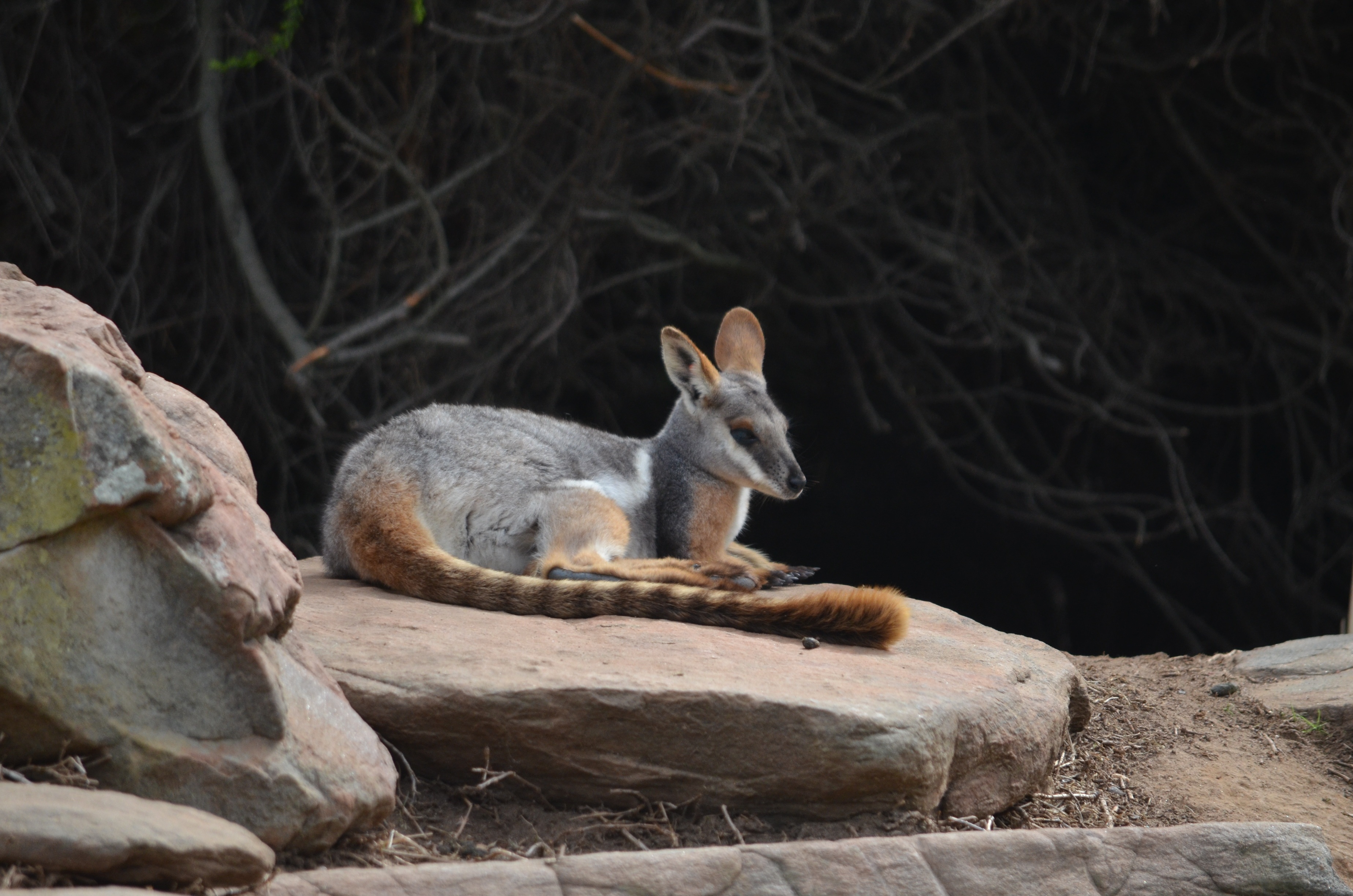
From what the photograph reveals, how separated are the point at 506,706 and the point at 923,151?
5.27 m

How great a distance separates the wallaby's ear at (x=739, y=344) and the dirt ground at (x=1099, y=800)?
5.81 feet

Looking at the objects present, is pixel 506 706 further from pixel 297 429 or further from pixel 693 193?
pixel 693 193

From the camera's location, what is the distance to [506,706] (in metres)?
2.95

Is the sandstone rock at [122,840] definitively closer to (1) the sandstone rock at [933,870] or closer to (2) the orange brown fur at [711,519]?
(1) the sandstone rock at [933,870]

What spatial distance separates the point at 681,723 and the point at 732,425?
6.87 feet

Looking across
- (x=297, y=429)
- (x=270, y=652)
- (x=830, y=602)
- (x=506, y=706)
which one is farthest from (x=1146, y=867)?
(x=297, y=429)

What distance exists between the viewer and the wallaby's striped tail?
146 inches

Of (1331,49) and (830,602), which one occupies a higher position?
(1331,49)

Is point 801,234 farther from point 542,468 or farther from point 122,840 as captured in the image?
point 122,840

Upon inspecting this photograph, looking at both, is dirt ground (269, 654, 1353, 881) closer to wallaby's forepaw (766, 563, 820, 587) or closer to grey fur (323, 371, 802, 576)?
wallaby's forepaw (766, 563, 820, 587)

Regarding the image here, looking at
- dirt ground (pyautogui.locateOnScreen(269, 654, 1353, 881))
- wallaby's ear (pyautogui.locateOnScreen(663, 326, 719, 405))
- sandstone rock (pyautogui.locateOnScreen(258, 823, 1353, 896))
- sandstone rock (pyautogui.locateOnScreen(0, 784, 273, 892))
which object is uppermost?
wallaby's ear (pyautogui.locateOnScreen(663, 326, 719, 405))

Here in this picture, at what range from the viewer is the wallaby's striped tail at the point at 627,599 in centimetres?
370

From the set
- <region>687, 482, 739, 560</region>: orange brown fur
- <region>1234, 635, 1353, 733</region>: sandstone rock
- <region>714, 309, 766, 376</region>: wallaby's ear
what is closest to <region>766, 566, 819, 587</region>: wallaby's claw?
<region>687, 482, 739, 560</region>: orange brown fur

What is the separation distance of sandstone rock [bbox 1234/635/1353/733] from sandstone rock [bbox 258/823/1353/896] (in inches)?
53.9
